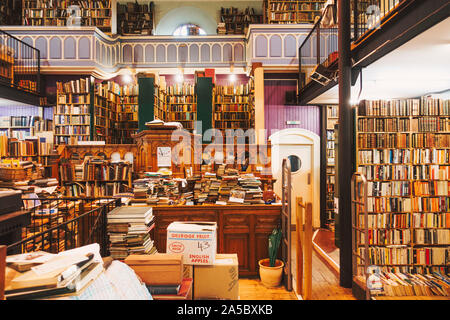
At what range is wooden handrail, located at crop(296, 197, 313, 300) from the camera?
10.3 ft

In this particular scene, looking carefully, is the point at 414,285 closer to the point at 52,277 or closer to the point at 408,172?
the point at 408,172

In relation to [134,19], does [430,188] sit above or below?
below

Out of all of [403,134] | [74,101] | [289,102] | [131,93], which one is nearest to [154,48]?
[131,93]

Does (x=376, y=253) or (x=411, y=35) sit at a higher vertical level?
(x=411, y=35)

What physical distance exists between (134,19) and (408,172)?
10.4 m

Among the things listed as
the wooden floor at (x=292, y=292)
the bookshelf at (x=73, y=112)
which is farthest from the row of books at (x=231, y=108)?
the wooden floor at (x=292, y=292)

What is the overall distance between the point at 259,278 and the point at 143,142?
3.03 metres

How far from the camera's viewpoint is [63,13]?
9.48 meters

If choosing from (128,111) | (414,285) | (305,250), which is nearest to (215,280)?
(305,250)

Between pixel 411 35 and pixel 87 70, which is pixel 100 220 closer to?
Answer: pixel 411 35

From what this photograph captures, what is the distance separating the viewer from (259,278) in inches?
156

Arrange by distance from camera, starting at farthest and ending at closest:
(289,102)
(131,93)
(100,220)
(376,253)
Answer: (131,93), (289,102), (376,253), (100,220)

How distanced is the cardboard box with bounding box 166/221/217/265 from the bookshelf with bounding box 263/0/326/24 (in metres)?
8.56

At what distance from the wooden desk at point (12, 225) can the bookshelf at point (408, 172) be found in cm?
438
